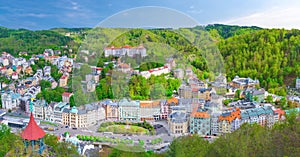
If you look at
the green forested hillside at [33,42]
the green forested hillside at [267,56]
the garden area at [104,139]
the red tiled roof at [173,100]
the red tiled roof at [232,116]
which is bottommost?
the garden area at [104,139]

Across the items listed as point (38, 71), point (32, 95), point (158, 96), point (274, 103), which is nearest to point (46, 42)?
point (38, 71)

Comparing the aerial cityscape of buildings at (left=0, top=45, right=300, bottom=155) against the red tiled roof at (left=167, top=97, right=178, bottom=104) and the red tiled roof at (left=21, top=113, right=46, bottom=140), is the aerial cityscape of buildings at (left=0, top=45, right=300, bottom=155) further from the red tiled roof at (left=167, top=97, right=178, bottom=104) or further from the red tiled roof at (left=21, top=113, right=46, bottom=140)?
the red tiled roof at (left=21, top=113, right=46, bottom=140)

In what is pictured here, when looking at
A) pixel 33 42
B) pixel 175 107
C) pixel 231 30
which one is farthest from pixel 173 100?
pixel 33 42

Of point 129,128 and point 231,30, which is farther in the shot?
point 231,30

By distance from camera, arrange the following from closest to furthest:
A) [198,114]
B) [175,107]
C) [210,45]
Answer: [210,45] → [175,107] → [198,114]

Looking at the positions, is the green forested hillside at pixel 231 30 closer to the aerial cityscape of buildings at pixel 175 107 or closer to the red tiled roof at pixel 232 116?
the aerial cityscape of buildings at pixel 175 107

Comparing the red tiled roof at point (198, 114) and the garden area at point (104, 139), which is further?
the red tiled roof at point (198, 114)

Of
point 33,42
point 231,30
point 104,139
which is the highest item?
point 231,30

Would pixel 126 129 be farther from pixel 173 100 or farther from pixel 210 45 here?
pixel 210 45

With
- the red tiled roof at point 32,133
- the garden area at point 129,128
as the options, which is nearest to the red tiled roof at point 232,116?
the garden area at point 129,128
